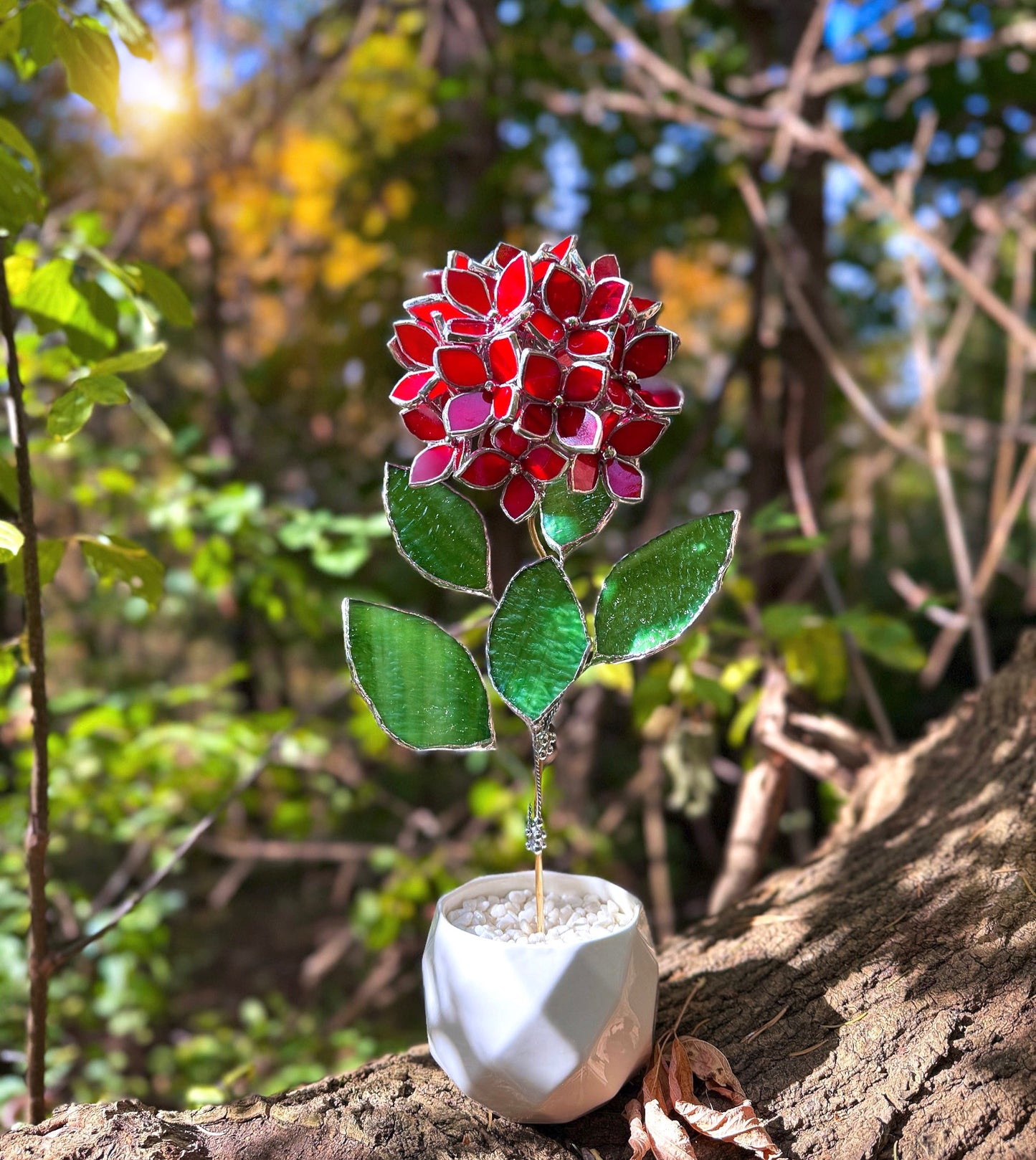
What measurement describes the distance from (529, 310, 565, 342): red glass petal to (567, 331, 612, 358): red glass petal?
2 centimetres

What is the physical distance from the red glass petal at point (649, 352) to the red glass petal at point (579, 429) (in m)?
0.09

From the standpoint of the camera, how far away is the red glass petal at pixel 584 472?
972 millimetres

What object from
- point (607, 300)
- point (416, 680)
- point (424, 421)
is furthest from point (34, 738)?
point (607, 300)

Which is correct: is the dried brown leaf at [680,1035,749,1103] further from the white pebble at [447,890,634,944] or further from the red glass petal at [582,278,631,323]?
the red glass petal at [582,278,631,323]

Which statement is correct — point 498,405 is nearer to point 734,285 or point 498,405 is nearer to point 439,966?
point 439,966

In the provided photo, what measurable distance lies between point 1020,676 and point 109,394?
126 centimetres

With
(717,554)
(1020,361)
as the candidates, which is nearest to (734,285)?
(1020,361)

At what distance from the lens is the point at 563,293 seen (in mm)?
910

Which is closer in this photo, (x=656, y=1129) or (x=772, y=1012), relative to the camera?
(x=656, y=1129)

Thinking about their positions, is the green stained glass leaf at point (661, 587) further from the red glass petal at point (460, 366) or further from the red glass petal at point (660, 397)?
the red glass petal at point (460, 366)

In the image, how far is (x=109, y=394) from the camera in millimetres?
883

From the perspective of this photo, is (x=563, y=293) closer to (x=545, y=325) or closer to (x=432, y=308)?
(x=545, y=325)

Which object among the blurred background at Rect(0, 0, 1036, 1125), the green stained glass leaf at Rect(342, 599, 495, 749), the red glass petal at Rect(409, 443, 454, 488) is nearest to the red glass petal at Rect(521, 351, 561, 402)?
the red glass petal at Rect(409, 443, 454, 488)

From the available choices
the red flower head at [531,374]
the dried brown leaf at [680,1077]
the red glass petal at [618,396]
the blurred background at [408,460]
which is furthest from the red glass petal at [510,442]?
the dried brown leaf at [680,1077]
